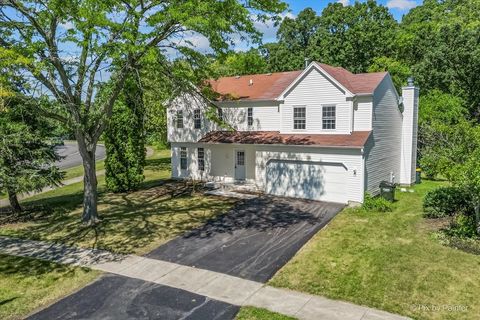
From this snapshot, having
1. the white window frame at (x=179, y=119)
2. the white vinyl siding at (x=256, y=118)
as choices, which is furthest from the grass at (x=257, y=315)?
the white window frame at (x=179, y=119)

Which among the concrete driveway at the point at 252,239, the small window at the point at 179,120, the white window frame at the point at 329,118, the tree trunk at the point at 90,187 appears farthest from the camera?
the small window at the point at 179,120

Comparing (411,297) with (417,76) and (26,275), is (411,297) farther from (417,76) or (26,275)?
(417,76)

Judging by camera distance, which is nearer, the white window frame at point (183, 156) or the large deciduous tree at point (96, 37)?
the large deciduous tree at point (96, 37)

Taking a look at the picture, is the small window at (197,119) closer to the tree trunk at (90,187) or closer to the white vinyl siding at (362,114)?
the tree trunk at (90,187)

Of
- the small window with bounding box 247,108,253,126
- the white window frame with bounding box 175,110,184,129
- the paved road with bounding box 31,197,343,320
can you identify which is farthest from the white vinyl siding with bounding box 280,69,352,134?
the white window frame with bounding box 175,110,184,129

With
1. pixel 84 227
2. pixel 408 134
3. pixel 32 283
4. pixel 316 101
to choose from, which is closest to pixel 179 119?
pixel 316 101

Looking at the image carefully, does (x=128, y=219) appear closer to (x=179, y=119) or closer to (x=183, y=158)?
(x=183, y=158)
